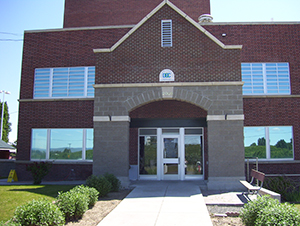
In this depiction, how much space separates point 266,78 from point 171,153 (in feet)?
22.5

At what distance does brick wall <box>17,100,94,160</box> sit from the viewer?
16.6 m

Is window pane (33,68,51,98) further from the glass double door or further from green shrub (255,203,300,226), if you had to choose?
green shrub (255,203,300,226)

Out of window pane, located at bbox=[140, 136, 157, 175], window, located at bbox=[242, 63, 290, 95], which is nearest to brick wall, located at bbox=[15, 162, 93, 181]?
window pane, located at bbox=[140, 136, 157, 175]

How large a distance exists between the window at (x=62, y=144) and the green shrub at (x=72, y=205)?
8.23 m

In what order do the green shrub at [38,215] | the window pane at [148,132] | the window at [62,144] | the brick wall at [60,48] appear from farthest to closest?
the brick wall at [60,48] < the window at [62,144] < the window pane at [148,132] < the green shrub at [38,215]

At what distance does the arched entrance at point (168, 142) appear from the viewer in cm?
1548

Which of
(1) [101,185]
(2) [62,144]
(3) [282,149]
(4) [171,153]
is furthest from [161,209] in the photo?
(3) [282,149]

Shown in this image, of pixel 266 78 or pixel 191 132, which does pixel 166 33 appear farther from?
pixel 266 78

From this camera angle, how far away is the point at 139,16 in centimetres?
2303

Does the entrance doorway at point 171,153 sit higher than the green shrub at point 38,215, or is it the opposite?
the entrance doorway at point 171,153

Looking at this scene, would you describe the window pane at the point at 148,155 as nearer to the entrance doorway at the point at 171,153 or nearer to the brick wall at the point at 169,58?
the entrance doorway at the point at 171,153

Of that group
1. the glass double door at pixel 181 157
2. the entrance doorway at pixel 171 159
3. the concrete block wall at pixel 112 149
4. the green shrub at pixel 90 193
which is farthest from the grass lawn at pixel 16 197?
the glass double door at pixel 181 157

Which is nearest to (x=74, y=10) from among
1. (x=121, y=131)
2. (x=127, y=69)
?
(x=127, y=69)

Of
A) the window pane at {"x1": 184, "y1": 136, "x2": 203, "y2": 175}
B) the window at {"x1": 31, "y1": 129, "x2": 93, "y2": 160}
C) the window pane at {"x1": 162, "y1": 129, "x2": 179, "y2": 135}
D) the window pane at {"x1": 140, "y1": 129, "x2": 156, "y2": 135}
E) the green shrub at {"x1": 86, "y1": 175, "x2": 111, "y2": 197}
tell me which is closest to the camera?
the green shrub at {"x1": 86, "y1": 175, "x2": 111, "y2": 197}
